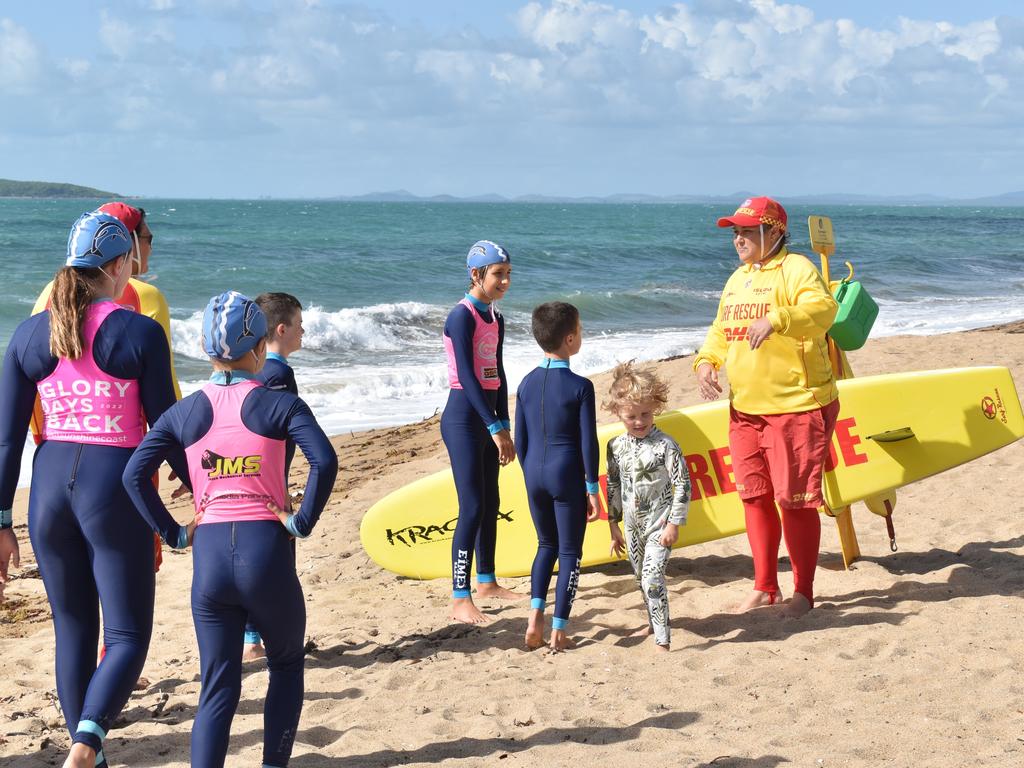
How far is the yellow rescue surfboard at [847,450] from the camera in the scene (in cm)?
550

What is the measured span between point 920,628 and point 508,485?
2.25 metres

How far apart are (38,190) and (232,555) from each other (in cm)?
16070

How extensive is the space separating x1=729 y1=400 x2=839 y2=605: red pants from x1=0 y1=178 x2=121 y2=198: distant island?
5949 inches

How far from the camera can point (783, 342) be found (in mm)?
4453

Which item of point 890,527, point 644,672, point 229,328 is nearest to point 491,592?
point 644,672

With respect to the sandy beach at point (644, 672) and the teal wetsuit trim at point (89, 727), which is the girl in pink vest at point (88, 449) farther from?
the sandy beach at point (644, 672)

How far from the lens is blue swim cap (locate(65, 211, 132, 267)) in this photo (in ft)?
10.1

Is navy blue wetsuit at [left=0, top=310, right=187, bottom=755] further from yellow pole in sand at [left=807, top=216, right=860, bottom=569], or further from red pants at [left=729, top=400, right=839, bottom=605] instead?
yellow pole in sand at [left=807, top=216, right=860, bottom=569]

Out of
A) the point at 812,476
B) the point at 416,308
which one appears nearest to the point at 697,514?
the point at 812,476

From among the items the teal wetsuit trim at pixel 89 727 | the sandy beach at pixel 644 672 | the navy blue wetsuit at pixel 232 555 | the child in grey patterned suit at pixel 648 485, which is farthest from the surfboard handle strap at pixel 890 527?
the teal wetsuit trim at pixel 89 727

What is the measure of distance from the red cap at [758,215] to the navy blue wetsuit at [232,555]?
233 centimetres

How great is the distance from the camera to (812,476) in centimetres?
452

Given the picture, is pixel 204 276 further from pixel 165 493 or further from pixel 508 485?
pixel 508 485

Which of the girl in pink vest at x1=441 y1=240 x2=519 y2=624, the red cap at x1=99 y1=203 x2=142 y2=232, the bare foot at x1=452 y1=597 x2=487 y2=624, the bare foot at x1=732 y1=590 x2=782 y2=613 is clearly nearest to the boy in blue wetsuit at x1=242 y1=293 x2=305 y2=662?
the red cap at x1=99 y1=203 x2=142 y2=232
